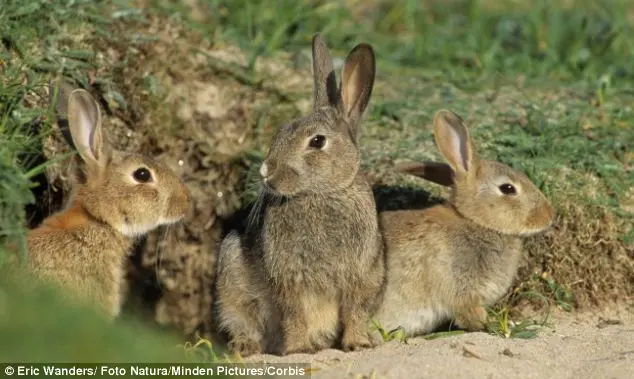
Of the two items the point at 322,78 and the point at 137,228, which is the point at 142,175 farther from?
the point at 322,78

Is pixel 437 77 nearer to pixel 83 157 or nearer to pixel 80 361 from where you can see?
pixel 83 157

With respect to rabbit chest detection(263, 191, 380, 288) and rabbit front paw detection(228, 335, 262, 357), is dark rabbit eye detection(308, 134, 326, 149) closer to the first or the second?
rabbit chest detection(263, 191, 380, 288)

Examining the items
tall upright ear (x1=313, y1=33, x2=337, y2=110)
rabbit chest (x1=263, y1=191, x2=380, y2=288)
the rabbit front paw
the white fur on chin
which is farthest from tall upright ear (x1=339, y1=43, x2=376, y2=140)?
the rabbit front paw

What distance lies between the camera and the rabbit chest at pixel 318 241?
6.89 metres

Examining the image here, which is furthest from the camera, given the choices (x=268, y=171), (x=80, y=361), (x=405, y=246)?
(x=405, y=246)

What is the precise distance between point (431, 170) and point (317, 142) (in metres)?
1.11

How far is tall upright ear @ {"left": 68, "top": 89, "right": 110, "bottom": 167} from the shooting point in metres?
6.75

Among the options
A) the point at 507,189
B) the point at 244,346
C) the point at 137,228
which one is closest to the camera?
the point at 137,228

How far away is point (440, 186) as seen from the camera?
324 inches

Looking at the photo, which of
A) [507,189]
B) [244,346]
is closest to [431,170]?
[507,189]

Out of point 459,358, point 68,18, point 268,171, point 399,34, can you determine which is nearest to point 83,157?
point 268,171

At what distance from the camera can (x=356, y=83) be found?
24.0ft

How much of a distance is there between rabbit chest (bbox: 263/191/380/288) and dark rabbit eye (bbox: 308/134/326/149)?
293 mm

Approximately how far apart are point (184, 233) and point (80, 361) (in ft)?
11.6
